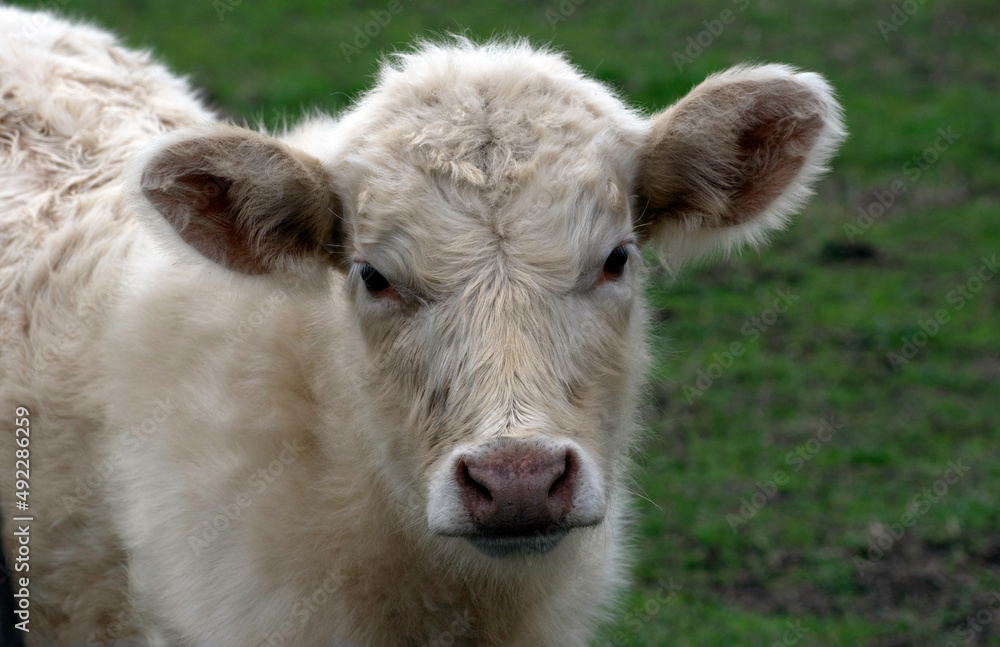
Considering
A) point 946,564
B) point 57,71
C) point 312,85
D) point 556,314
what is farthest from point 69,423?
point 312,85

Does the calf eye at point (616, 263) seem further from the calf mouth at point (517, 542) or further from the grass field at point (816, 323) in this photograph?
the calf mouth at point (517, 542)

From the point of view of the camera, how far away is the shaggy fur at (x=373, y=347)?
309 centimetres

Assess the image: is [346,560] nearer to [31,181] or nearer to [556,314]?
[556,314]

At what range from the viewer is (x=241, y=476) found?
3.45 meters

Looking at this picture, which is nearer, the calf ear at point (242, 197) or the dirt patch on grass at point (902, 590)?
the calf ear at point (242, 197)

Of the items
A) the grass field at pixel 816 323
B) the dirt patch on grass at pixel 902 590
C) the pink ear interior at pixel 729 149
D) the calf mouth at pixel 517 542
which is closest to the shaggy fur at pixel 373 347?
the pink ear interior at pixel 729 149

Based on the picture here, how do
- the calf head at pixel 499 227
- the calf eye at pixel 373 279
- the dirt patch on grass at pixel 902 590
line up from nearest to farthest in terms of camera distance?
the calf head at pixel 499 227
the calf eye at pixel 373 279
the dirt patch on grass at pixel 902 590

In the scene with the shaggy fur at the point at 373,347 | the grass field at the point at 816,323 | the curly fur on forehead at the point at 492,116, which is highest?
the curly fur on forehead at the point at 492,116

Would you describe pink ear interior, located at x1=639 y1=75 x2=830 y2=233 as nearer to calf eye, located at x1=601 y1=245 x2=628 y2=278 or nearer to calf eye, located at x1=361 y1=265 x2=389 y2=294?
calf eye, located at x1=601 y1=245 x2=628 y2=278

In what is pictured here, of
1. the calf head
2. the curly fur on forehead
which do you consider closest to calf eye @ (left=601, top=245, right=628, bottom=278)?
the calf head

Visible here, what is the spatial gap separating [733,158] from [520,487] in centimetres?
137

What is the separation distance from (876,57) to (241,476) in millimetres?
10159

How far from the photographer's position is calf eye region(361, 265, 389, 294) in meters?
3.27

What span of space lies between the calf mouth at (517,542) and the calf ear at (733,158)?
3.81 feet
